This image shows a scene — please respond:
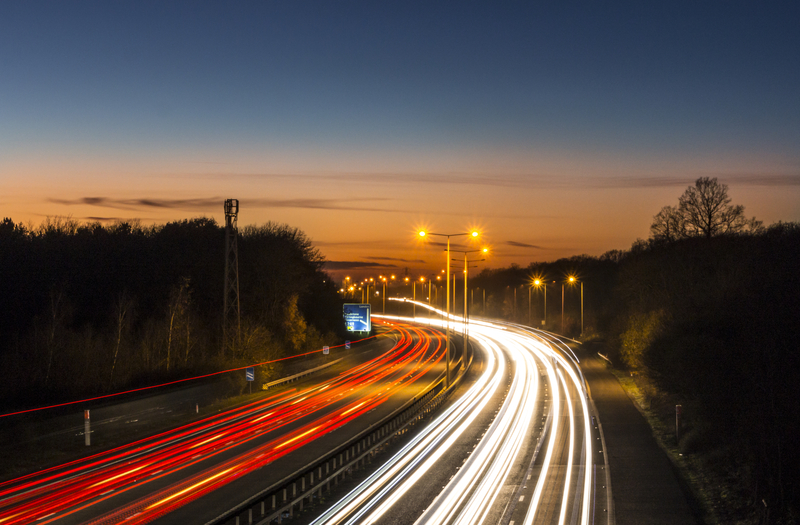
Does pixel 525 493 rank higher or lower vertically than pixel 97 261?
lower

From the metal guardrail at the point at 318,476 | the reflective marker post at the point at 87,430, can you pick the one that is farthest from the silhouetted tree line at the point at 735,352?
the reflective marker post at the point at 87,430

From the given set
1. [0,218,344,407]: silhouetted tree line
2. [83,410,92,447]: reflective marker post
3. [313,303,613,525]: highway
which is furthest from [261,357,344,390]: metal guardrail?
[83,410,92,447]: reflective marker post

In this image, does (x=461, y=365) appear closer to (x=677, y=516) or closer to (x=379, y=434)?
(x=379, y=434)

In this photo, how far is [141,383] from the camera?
3600 cm

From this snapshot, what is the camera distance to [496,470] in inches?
814

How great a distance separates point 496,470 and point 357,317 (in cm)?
4728

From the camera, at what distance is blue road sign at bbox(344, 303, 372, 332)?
6694 centimetres

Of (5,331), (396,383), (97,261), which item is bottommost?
(396,383)

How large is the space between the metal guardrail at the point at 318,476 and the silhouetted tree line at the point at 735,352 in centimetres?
1032

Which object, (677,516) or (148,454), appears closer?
(677,516)

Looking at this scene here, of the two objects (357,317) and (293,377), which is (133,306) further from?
(357,317)

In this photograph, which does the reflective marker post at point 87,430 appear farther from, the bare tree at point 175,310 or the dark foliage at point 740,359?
the dark foliage at point 740,359

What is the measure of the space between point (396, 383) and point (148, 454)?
24.2 m

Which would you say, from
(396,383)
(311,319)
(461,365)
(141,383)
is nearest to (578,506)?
(141,383)
